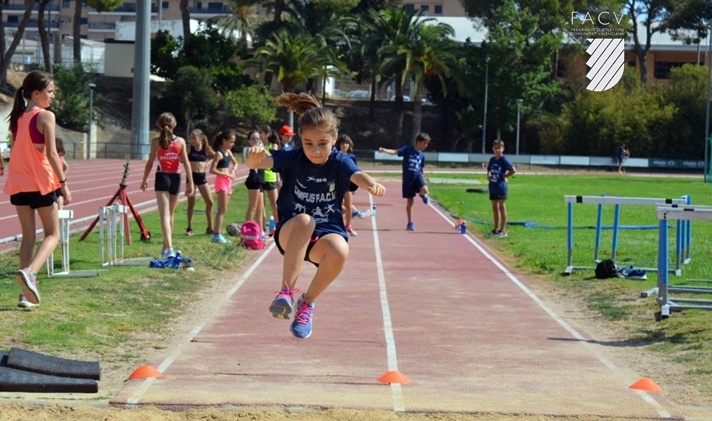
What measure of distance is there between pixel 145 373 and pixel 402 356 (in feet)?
7.17

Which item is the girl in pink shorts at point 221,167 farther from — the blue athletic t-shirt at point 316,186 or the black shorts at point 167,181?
the blue athletic t-shirt at point 316,186

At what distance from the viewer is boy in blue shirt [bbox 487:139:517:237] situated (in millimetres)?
19391

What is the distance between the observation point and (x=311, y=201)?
23.0 feet

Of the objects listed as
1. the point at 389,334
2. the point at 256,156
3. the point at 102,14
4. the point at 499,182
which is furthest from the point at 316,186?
the point at 102,14

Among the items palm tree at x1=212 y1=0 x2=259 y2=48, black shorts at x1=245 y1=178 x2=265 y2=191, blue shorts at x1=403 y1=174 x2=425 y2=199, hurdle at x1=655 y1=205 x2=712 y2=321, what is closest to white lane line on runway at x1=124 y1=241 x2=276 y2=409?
black shorts at x1=245 y1=178 x2=265 y2=191

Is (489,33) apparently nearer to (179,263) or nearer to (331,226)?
(179,263)

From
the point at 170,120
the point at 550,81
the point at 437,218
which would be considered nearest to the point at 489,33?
the point at 550,81

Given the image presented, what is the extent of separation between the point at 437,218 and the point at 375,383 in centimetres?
1667

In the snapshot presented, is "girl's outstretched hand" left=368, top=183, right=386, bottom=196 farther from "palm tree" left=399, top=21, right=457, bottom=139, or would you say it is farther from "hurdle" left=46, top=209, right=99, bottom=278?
"palm tree" left=399, top=21, right=457, bottom=139

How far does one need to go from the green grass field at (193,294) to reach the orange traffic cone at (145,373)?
749mm

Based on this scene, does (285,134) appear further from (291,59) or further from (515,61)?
(515,61)

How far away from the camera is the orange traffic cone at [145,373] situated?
24.6 ft

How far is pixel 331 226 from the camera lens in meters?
7.06

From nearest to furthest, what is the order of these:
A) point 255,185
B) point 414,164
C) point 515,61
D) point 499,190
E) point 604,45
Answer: point 255,185
point 499,190
point 414,164
point 604,45
point 515,61
